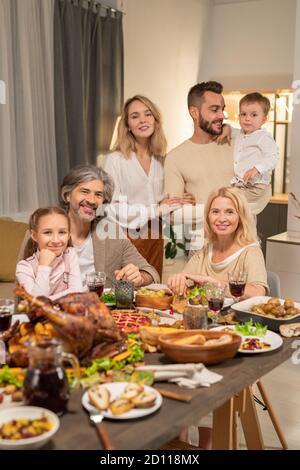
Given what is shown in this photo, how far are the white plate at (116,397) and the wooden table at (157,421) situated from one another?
1 centimetres

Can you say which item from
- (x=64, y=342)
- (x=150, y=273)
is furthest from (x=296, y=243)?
(x=64, y=342)

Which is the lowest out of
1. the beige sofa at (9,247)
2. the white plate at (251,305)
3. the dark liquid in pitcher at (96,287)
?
the beige sofa at (9,247)

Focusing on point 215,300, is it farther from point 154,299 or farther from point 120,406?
point 120,406

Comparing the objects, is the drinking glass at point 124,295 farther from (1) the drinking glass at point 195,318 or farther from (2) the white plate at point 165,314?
(1) the drinking glass at point 195,318

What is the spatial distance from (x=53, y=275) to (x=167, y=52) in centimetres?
426

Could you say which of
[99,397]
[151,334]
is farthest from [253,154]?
[99,397]

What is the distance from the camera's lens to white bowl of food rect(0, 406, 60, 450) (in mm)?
1312

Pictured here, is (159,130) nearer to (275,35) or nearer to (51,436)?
(51,436)

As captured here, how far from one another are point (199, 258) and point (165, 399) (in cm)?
137

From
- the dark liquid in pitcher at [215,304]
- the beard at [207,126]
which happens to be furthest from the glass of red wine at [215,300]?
the beard at [207,126]

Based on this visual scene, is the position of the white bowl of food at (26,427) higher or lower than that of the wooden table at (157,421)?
higher

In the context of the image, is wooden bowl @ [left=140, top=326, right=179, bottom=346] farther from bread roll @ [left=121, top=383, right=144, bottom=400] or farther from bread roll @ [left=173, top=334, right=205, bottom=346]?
bread roll @ [left=121, top=383, right=144, bottom=400]

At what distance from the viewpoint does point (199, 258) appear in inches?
115

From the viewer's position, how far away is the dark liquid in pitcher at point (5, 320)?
1.89 m
